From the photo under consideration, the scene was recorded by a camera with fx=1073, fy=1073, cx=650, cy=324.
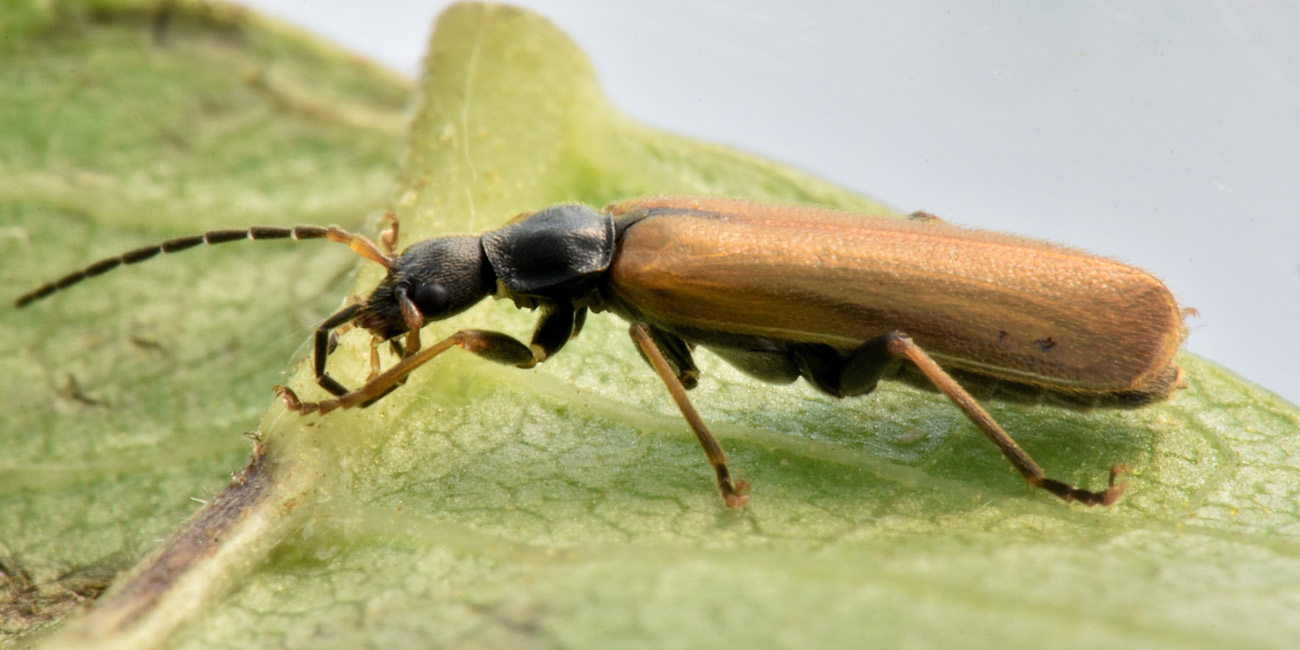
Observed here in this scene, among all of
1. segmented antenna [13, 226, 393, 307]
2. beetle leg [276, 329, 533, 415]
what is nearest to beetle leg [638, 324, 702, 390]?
beetle leg [276, 329, 533, 415]

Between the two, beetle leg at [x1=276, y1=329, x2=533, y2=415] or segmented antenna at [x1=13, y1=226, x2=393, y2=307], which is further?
segmented antenna at [x1=13, y1=226, x2=393, y2=307]

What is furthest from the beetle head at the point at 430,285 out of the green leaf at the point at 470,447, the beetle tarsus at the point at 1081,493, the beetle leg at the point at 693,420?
the beetle tarsus at the point at 1081,493

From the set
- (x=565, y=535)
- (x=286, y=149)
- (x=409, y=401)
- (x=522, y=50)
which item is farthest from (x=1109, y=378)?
(x=286, y=149)

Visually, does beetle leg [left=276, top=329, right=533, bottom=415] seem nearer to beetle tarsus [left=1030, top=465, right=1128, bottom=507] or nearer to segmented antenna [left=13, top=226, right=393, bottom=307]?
segmented antenna [left=13, top=226, right=393, bottom=307]

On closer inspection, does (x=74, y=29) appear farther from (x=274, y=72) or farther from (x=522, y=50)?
(x=522, y=50)

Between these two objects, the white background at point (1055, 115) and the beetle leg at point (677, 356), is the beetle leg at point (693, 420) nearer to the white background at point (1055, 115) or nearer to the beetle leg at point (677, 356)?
the beetle leg at point (677, 356)

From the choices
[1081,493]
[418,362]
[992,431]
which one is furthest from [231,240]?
[1081,493]

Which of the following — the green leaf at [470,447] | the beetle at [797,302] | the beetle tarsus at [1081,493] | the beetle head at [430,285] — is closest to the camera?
the green leaf at [470,447]
